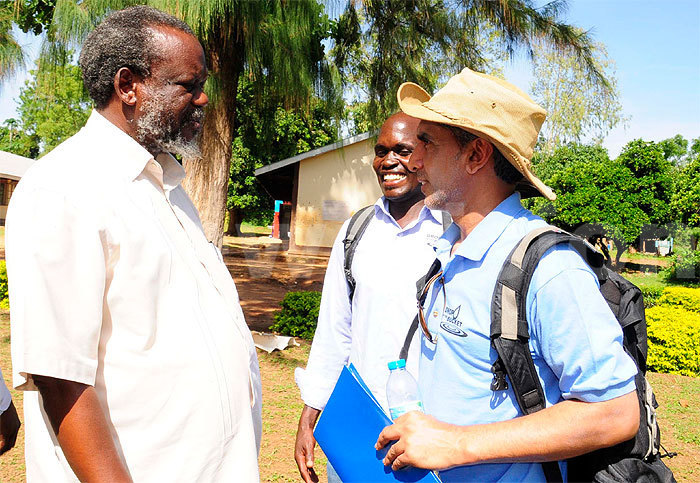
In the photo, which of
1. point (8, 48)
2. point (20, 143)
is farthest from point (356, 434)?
point (20, 143)

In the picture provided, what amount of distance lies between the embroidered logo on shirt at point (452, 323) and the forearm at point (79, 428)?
86 centimetres

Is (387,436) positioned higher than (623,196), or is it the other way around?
(623,196)

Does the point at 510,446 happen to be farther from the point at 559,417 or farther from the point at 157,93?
the point at 157,93

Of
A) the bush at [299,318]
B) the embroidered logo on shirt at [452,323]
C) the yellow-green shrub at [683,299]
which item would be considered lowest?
the bush at [299,318]

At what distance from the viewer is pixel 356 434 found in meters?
1.53

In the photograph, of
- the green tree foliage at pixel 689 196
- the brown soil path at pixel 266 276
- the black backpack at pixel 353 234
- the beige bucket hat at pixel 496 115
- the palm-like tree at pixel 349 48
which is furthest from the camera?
the green tree foliage at pixel 689 196

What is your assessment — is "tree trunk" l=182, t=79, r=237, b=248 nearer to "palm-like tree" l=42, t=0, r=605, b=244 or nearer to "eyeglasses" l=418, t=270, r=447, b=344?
"palm-like tree" l=42, t=0, r=605, b=244

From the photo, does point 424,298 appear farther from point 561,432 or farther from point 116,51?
point 116,51

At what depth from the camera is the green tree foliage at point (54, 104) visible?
609 centimetres

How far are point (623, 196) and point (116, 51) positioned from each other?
62.1ft

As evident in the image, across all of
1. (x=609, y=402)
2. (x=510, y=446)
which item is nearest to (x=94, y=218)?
(x=510, y=446)

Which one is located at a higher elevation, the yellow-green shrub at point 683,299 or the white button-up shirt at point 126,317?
the white button-up shirt at point 126,317

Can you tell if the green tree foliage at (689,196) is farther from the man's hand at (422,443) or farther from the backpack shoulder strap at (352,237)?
the man's hand at (422,443)

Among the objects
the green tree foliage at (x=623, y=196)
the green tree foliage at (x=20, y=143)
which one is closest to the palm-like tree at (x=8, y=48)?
the green tree foliage at (x=623, y=196)
